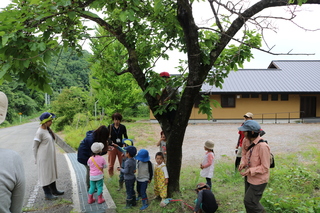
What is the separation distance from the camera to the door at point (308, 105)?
74.0 feet

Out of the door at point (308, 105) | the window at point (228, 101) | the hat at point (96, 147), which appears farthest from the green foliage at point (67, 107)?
the door at point (308, 105)

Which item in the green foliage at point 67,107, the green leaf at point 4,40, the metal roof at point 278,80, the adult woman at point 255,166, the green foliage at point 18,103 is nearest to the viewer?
the green leaf at point 4,40

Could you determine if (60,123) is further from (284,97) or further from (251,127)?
(284,97)

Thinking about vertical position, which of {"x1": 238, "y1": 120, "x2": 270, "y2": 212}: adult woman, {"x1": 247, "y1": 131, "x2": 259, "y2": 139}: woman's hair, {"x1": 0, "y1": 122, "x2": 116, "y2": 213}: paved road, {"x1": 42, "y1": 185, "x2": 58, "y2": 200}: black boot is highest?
{"x1": 247, "y1": 131, "x2": 259, "y2": 139}: woman's hair

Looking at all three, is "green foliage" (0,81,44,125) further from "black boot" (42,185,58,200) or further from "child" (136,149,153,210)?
"child" (136,149,153,210)

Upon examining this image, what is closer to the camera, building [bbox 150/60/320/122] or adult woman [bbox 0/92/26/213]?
adult woman [bbox 0/92/26/213]

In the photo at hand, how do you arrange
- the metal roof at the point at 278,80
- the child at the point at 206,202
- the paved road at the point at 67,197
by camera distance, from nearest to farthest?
the child at the point at 206,202 → the paved road at the point at 67,197 → the metal roof at the point at 278,80

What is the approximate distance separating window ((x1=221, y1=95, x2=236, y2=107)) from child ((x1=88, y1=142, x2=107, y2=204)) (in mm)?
18207

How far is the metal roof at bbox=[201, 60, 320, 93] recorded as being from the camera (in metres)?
21.1

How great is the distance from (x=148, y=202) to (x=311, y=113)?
74.7 ft

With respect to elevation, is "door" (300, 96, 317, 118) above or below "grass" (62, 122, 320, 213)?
above

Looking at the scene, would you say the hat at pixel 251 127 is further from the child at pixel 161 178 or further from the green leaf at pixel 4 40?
the green leaf at pixel 4 40

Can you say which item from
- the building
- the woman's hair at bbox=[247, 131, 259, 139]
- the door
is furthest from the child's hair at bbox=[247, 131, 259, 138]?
the door

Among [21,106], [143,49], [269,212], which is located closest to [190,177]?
[269,212]
